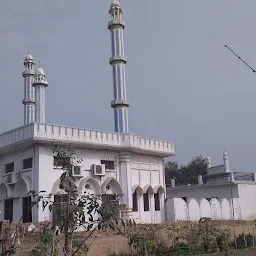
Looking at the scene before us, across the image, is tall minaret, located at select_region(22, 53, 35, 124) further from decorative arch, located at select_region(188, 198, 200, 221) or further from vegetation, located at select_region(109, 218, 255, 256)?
vegetation, located at select_region(109, 218, 255, 256)

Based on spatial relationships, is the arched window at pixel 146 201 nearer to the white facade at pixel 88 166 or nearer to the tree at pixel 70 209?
the white facade at pixel 88 166

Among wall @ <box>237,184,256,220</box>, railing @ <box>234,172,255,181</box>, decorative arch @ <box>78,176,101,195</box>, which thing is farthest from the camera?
railing @ <box>234,172,255,181</box>

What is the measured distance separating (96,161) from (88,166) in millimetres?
660

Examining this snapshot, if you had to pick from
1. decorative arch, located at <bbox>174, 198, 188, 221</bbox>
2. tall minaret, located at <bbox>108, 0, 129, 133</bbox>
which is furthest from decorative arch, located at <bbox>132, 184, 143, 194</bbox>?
tall minaret, located at <bbox>108, 0, 129, 133</bbox>

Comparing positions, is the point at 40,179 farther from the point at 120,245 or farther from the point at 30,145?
the point at 120,245

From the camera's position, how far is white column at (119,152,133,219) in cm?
2125

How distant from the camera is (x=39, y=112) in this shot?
81.0 feet

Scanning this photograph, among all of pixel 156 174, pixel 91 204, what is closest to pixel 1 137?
pixel 156 174

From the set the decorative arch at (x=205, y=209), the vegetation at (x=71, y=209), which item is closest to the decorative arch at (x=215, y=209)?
the decorative arch at (x=205, y=209)

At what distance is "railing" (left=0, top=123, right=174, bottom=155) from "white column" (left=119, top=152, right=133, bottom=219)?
727 mm

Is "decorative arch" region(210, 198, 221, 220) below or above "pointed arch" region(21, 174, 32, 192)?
below

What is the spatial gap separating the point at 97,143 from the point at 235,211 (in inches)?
434

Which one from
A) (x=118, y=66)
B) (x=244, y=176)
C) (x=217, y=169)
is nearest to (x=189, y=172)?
(x=217, y=169)

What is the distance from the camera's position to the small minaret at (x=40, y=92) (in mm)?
24562
